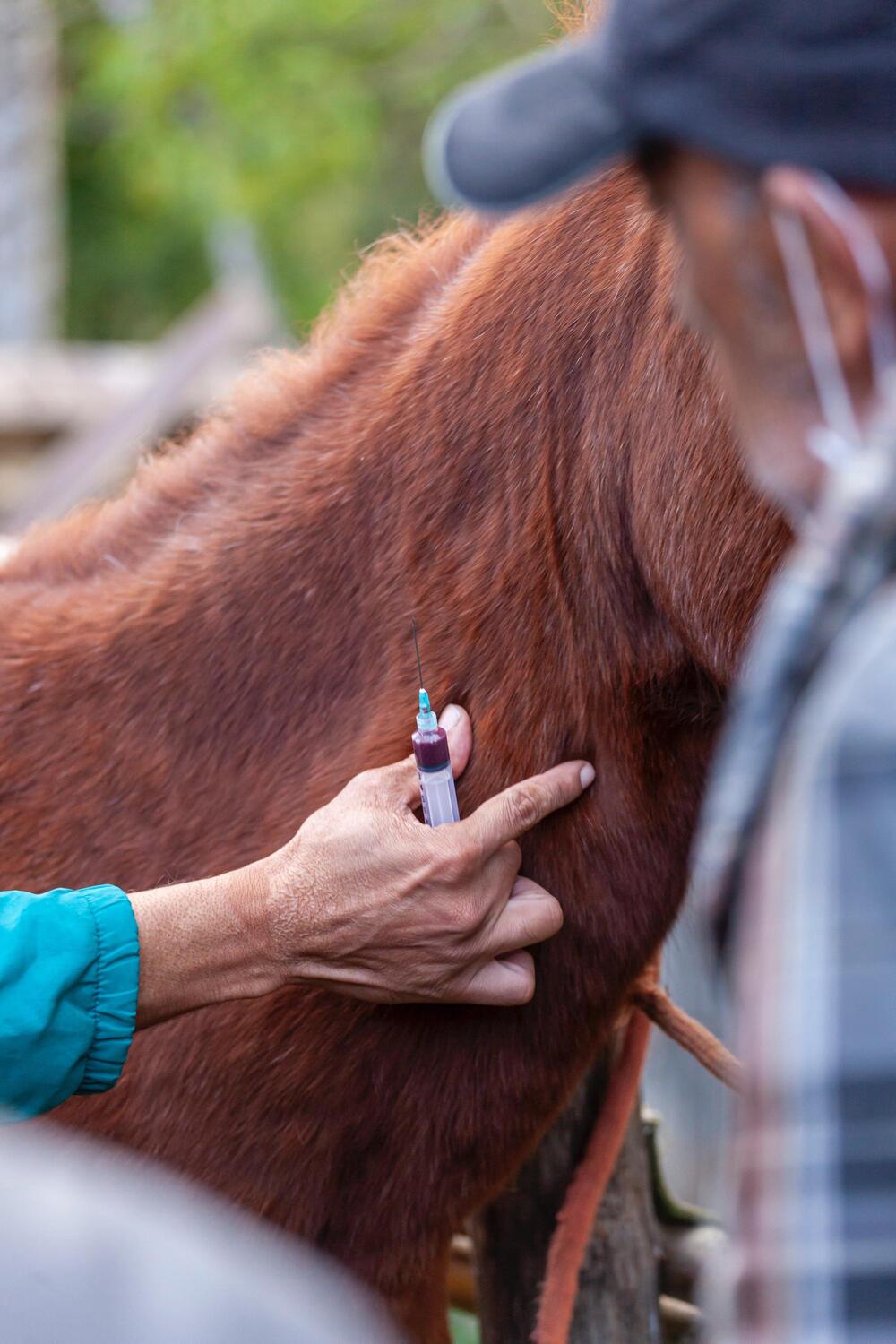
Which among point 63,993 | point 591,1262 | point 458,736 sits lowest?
point 591,1262

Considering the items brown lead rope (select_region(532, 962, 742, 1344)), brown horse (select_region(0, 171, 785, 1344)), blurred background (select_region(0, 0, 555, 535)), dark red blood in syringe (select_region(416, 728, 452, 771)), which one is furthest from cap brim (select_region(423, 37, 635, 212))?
blurred background (select_region(0, 0, 555, 535))

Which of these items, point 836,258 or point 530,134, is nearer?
point 836,258

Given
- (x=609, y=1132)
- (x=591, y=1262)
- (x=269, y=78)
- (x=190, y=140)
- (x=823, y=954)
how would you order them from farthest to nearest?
(x=190, y=140), (x=269, y=78), (x=591, y=1262), (x=609, y=1132), (x=823, y=954)

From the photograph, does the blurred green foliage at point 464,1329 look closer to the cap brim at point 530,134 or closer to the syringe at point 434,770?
the syringe at point 434,770

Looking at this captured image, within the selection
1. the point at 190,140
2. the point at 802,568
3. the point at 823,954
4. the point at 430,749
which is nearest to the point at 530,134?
the point at 802,568

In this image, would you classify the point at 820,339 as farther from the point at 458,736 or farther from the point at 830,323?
the point at 458,736

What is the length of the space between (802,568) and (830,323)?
0.53 feet

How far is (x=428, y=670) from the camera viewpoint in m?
1.56

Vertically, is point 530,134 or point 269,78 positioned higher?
point 269,78

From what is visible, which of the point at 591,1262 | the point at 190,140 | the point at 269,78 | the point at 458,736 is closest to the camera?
the point at 458,736

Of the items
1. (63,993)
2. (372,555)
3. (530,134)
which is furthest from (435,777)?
(530,134)

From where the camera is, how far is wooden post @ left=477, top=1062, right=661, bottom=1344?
2.19 metres

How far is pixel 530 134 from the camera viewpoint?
93cm

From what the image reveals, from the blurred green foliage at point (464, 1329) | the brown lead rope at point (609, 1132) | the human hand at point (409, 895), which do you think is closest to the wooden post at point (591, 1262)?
the brown lead rope at point (609, 1132)
